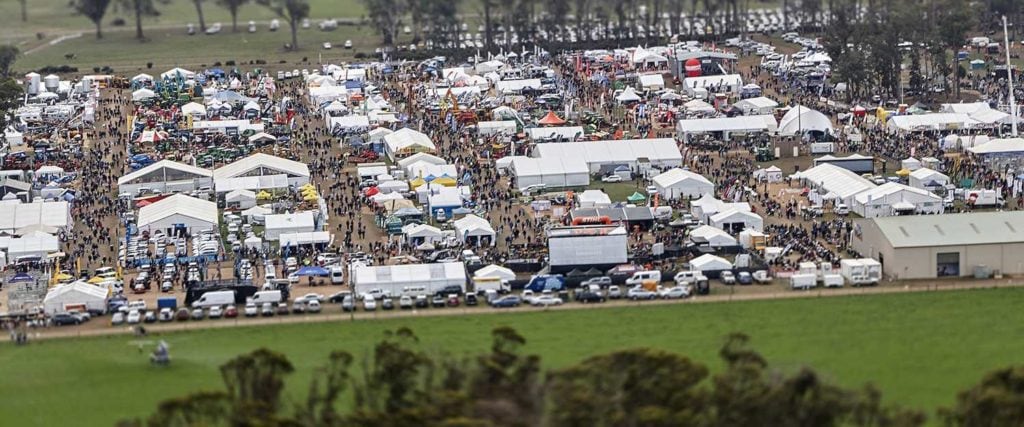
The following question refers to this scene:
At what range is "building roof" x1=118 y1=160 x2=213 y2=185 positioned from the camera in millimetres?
68938

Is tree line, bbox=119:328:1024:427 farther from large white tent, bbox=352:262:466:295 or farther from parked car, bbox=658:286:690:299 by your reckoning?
large white tent, bbox=352:262:466:295

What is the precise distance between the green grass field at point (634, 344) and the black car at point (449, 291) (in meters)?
2.31

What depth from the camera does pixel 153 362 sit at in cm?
4600

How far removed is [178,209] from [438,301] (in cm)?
1348

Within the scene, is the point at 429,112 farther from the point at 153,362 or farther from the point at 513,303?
the point at 153,362

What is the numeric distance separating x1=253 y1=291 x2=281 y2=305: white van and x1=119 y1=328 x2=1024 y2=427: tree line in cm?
1143

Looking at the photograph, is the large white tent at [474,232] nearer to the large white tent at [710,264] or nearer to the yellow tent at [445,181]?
the yellow tent at [445,181]

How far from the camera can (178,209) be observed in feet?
204

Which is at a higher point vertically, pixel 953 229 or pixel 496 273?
pixel 953 229

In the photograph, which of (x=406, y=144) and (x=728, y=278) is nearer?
(x=728, y=278)

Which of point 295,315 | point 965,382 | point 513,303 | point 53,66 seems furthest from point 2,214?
point 53,66

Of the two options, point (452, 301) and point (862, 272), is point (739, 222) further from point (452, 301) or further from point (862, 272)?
point (452, 301)

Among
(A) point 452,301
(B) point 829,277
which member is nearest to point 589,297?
(A) point 452,301

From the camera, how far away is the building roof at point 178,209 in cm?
6194
